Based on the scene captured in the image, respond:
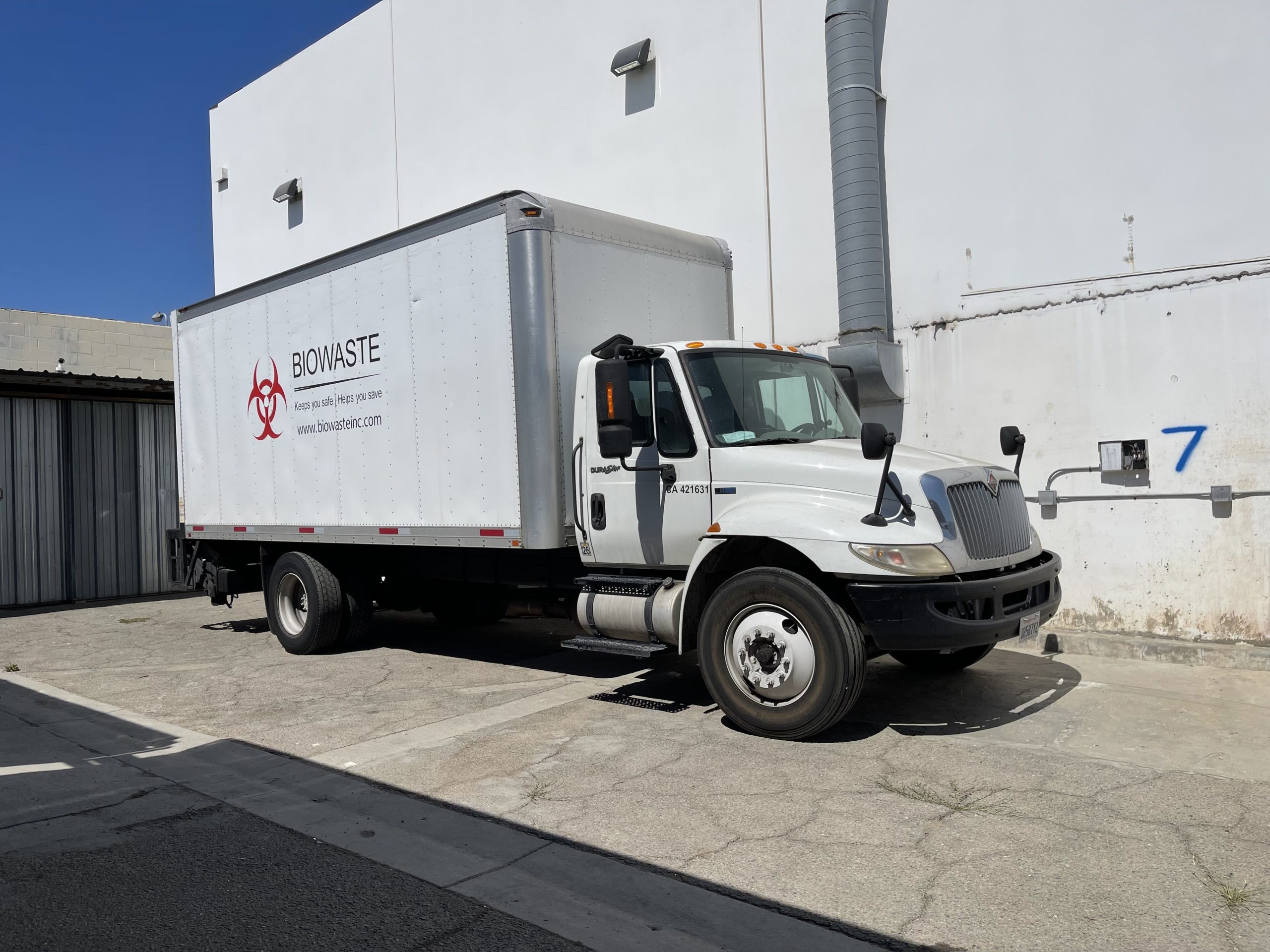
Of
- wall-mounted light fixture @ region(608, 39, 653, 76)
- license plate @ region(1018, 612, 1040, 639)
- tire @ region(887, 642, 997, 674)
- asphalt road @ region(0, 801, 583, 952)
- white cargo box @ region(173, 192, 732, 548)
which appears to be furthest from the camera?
wall-mounted light fixture @ region(608, 39, 653, 76)

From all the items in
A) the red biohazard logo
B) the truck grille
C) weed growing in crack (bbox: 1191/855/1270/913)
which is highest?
the red biohazard logo

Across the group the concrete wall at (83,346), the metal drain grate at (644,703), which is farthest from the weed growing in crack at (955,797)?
the concrete wall at (83,346)

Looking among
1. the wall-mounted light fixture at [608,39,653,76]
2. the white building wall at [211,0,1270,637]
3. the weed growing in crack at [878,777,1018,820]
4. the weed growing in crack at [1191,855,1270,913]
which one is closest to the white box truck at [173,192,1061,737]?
the weed growing in crack at [878,777,1018,820]

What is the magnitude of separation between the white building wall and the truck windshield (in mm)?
2877

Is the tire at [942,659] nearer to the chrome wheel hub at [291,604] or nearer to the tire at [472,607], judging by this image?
the tire at [472,607]

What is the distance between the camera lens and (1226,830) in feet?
15.0

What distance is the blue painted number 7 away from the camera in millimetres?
8406

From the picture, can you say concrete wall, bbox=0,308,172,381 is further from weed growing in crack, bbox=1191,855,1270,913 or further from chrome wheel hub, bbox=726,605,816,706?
weed growing in crack, bbox=1191,855,1270,913

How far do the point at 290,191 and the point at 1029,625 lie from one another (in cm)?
1511

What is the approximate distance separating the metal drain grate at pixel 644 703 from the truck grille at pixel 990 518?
2360 mm

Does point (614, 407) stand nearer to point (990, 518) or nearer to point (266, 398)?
point (990, 518)

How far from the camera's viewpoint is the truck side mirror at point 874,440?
565 centimetres

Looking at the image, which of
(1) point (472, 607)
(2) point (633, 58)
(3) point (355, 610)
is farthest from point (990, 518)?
(2) point (633, 58)

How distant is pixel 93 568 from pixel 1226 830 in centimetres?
1524
